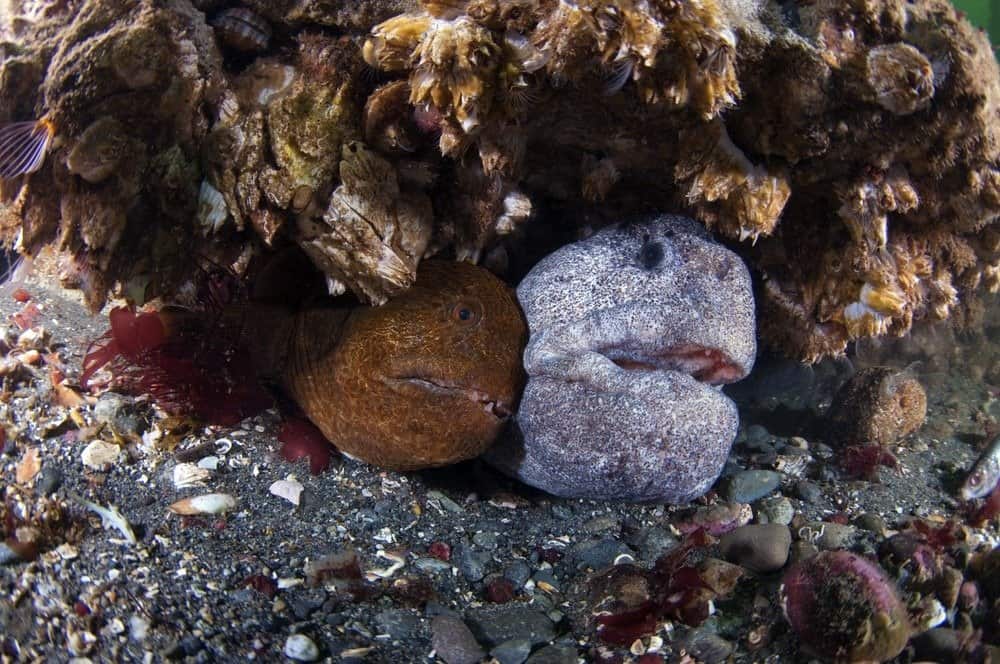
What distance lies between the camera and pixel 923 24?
2627 millimetres

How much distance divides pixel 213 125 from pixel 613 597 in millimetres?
2906

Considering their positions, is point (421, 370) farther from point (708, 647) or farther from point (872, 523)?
point (872, 523)

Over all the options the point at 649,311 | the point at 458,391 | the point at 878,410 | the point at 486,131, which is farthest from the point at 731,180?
the point at 878,410

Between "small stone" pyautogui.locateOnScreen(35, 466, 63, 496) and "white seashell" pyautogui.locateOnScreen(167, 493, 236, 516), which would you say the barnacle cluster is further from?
"white seashell" pyautogui.locateOnScreen(167, 493, 236, 516)

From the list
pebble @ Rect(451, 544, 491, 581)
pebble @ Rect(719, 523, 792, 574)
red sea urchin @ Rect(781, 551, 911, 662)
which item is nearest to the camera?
red sea urchin @ Rect(781, 551, 911, 662)

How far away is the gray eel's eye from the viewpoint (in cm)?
338

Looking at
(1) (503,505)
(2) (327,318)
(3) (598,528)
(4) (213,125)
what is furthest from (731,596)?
(4) (213,125)

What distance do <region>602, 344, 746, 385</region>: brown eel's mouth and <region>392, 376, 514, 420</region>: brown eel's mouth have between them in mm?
665

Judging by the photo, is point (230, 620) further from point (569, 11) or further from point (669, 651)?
point (569, 11)

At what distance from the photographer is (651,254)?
341 centimetres

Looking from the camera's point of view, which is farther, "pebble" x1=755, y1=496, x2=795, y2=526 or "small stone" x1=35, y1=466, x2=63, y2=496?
"pebble" x1=755, y1=496, x2=795, y2=526

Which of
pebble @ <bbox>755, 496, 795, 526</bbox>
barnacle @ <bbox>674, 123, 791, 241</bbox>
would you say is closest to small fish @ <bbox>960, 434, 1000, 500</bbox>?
pebble @ <bbox>755, 496, 795, 526</bbox>

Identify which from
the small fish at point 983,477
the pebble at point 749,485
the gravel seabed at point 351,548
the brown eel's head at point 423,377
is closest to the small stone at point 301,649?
the gravel seabed at point 351,548

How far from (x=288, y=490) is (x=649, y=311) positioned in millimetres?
2132
